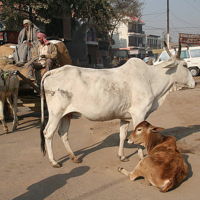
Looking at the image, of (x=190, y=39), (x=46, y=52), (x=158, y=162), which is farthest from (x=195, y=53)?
(x=158, y=162)

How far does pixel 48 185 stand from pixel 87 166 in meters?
0.92

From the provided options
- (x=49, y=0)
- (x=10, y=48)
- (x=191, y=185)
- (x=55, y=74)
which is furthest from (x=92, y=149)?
(x=49, y=0)

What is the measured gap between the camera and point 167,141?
4.18 metres

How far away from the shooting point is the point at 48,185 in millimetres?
3877

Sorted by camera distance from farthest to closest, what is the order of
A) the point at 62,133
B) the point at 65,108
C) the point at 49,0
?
1. the point at 49,0
2. the point at 62,133
3. the point at 65,108

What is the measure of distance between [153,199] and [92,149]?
7.58 feet

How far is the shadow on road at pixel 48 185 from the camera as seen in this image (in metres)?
3.57

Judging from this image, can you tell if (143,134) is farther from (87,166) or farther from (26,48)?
(26,48)

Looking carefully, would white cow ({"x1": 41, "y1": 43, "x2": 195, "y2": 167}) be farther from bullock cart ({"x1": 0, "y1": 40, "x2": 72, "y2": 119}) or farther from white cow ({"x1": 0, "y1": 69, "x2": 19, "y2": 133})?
white cow ({"x1": 0, "y1": 69, "x2": 19, "y2": 133})

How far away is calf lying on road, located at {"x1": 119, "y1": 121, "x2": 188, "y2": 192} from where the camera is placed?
355 cm

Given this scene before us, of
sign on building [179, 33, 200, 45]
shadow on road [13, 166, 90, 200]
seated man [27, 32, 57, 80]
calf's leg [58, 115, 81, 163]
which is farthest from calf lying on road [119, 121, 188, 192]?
sign on building [179, 33, 200, 45]

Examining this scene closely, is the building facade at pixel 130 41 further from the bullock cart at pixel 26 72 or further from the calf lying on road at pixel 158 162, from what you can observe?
the calf lying on road at pixel 158 162

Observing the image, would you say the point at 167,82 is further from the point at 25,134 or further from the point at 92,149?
the point at 25,134

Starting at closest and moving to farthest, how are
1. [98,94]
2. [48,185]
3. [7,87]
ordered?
[48,185] < [98,94] < [7,87]
